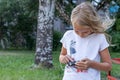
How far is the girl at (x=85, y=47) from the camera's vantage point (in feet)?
8.43

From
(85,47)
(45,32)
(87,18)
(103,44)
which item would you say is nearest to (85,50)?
(85,47)

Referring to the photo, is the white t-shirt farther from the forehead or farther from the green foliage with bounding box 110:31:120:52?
the green foliage with bounding box 110:31:120:52

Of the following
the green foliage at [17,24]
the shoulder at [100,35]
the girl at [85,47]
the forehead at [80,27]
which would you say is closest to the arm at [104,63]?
the girl at [85,47]

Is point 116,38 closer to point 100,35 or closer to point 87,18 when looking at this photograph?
point 100,35

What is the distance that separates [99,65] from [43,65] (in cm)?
657

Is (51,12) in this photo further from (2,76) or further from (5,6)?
(5,6)

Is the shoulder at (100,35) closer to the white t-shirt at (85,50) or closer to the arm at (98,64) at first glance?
the white t-shirt at (85,50)

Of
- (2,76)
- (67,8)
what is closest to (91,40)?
(2,76)

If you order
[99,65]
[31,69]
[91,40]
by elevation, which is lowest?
[31,69]

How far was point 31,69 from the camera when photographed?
892 cm

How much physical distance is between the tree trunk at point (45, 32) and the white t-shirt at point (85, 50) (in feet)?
20.3

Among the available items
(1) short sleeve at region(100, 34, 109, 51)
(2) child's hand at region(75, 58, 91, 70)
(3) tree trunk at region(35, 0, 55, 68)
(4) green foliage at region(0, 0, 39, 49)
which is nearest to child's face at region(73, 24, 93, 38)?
(1) short sleeve at region(100, 34, 109, 51)

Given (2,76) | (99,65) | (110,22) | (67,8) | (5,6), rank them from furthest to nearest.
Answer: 1. (5,6)
2. (67,8)
3. (2,76)
4. (110,22)
5. (99,65)

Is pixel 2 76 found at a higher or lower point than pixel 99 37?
lower
